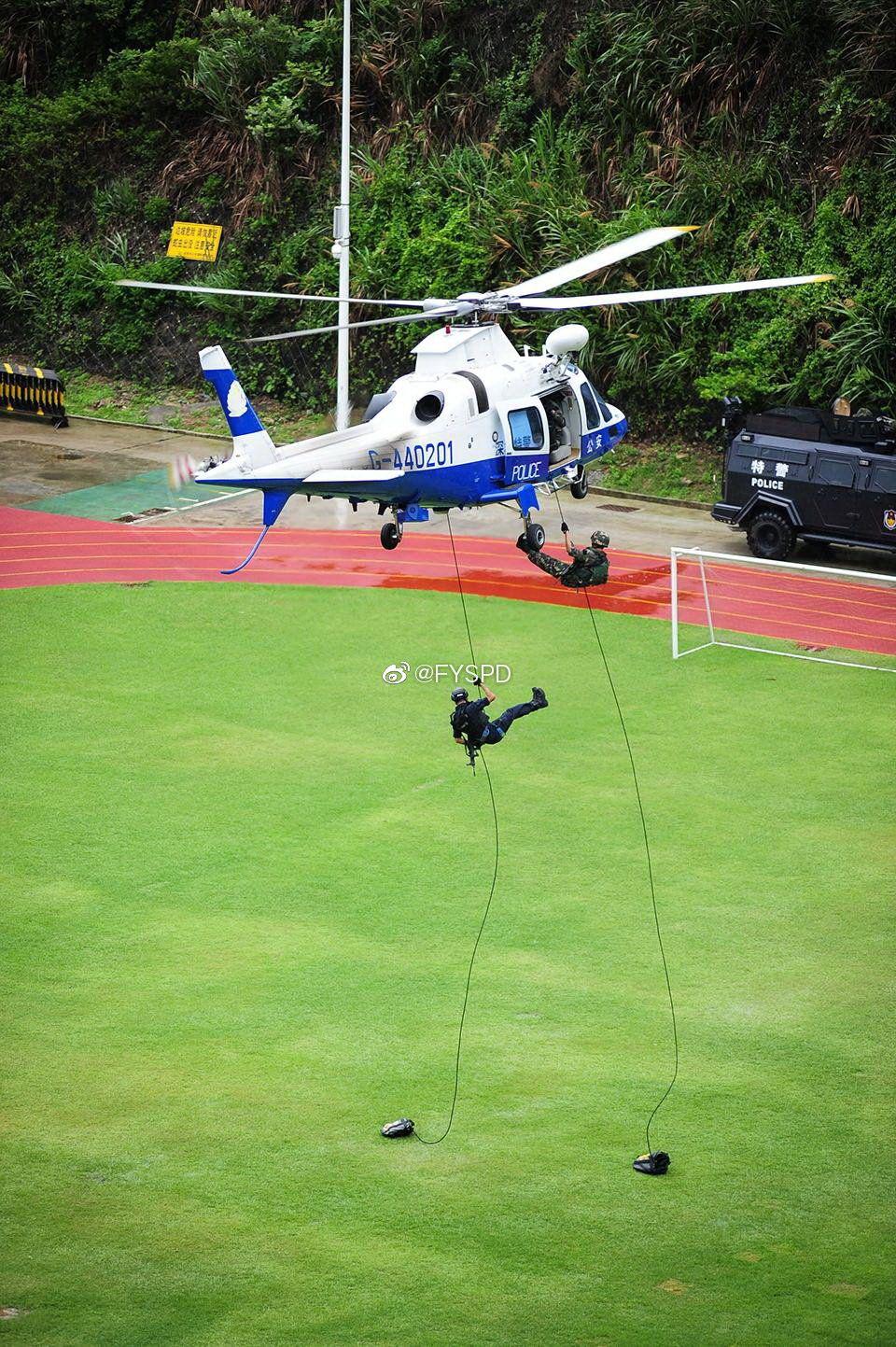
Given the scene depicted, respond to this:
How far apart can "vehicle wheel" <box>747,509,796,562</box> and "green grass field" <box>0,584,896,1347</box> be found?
4.03 metres

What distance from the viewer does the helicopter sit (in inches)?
667

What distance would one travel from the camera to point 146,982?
18844 mm

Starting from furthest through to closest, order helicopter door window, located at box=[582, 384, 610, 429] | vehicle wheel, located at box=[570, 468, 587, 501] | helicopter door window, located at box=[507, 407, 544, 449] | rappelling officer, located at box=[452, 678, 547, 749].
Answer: helicopter door window, located at box=[582, 384, 610, 429] < vehicle wheel, located at box=[570, 468, 587, 501] < helicopter door window, located at box=[507, 407, 544, 449] < rappelling officer, located at box=[452, 678, 547, 749]

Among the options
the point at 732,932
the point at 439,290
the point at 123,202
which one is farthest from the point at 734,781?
the point at 123,202

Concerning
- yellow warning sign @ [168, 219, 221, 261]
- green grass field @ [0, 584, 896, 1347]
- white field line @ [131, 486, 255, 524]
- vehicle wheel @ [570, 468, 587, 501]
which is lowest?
green grass field @ [0, 584, 896, 1347]

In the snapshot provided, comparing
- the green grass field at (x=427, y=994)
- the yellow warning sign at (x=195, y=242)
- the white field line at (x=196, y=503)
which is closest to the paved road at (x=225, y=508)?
the white field line at (x=196, y=503)

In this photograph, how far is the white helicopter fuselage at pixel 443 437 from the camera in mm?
16953

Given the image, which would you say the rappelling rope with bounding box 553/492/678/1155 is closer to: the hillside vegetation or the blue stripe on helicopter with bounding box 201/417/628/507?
the blue stripe on helicopter with bounding box 201/417/628/507

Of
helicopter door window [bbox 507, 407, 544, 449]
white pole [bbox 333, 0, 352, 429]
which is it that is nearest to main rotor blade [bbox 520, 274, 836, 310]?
helicopter door window [bbox 507, 407, 544, 449]

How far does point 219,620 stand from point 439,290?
1373 cm

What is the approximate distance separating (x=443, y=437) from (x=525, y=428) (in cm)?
127

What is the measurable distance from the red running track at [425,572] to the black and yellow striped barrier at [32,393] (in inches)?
303

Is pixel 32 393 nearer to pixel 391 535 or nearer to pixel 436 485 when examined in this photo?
pixel 436 485

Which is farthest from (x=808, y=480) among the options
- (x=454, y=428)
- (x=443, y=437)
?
(x=443, y=437)
